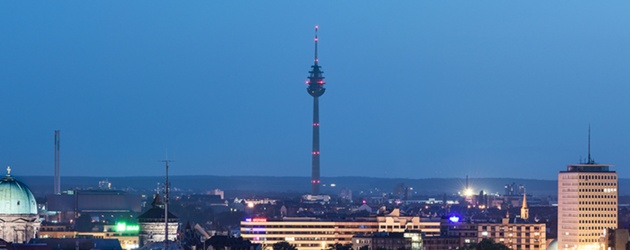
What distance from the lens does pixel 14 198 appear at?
149 meters

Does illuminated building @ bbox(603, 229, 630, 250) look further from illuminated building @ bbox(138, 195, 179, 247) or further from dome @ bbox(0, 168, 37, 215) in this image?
dome @ bbox(0, 168, 37, 215)

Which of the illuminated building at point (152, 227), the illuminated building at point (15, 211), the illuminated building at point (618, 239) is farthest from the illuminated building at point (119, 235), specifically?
the illuminated building at point (618, 239)

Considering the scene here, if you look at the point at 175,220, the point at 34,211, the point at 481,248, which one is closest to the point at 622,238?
the point at 481,248

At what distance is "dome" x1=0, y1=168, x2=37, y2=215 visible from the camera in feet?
487

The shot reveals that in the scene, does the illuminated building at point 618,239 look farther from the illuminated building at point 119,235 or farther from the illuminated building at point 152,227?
the illuminated building at point 152,227

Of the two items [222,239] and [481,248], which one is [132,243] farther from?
[481,248]

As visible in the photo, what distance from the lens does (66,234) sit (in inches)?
7820

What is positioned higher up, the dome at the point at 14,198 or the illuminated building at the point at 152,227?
the dome at the point at 14,198

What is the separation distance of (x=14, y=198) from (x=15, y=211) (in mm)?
1248

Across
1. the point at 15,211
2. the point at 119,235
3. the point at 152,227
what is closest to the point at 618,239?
the point at 119,235

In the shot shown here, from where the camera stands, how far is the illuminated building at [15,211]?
14850 centimetres

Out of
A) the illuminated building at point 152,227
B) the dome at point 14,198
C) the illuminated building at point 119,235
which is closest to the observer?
the dome at point 14,198

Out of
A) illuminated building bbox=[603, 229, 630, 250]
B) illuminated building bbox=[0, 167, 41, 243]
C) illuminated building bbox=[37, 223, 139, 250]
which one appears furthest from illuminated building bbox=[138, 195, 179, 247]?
illuminated building bbox=[603, 229, 630, 250]

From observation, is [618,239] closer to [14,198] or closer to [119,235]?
[119,235]
